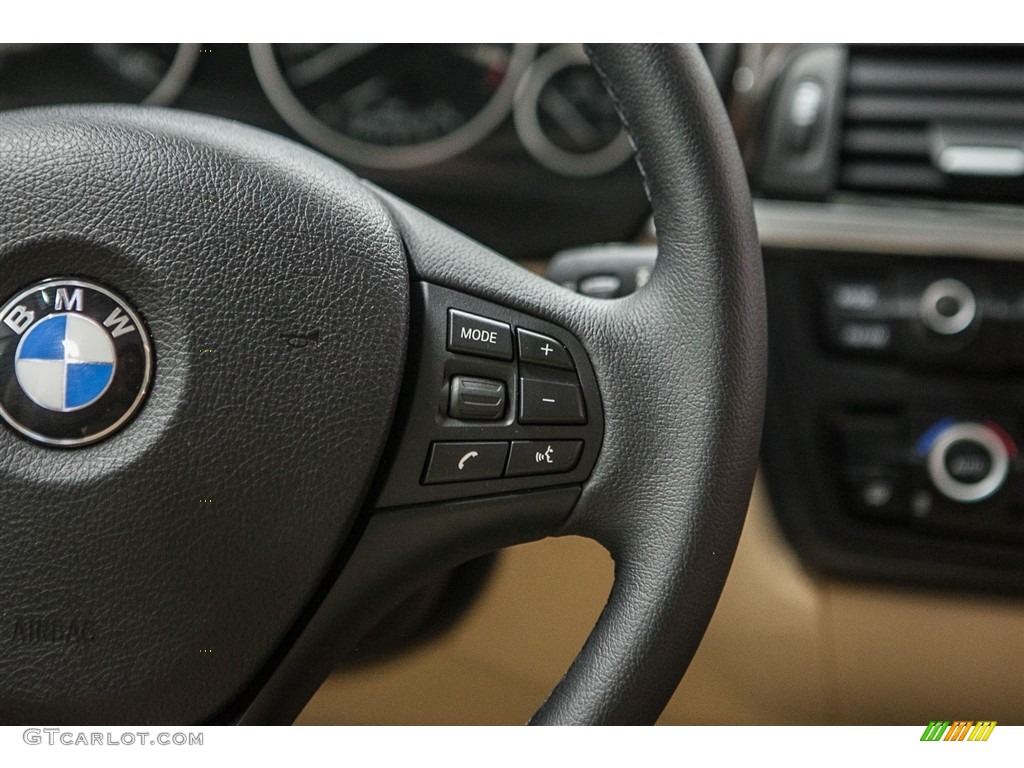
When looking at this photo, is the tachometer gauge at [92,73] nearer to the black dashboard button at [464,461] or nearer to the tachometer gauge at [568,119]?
the tachometer gauge at [568,119]

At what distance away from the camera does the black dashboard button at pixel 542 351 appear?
602 mm

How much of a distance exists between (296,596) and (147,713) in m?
0.11

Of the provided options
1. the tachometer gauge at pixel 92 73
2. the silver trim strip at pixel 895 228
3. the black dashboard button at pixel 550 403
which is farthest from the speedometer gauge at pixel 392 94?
the black dashboard button at pixel 550 403

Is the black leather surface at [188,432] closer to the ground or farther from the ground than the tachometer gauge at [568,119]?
closer to the ground

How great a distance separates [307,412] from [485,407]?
10 cm

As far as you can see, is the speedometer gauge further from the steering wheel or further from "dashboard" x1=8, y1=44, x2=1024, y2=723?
the steering wheel

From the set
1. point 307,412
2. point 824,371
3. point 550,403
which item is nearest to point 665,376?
point 550,403

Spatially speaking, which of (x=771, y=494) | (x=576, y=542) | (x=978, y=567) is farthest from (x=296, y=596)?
(x=978, y=567)

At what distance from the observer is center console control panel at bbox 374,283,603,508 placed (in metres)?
0.59

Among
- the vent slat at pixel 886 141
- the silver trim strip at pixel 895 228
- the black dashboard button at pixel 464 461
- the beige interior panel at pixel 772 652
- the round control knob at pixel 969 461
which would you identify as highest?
the vent slat at pixel 886 141

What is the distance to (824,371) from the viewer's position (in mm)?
1053

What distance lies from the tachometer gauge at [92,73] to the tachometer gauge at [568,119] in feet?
1.22
